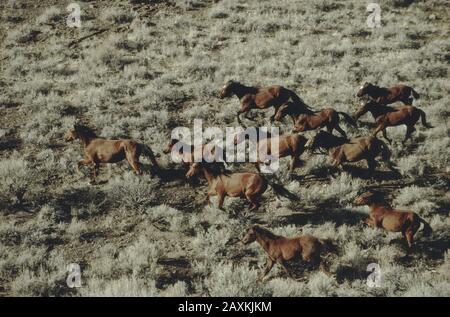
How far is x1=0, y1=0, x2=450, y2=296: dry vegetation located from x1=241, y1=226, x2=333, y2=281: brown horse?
400mm

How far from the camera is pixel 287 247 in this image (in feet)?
31.0

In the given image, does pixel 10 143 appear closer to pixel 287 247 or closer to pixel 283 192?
pixel 283 192

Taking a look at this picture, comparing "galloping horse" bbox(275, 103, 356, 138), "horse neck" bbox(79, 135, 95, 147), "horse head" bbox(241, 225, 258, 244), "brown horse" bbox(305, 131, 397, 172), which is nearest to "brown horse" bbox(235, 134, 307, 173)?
"brown horse" bbox(305, 131, 397, 172)

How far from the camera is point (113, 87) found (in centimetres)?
1820

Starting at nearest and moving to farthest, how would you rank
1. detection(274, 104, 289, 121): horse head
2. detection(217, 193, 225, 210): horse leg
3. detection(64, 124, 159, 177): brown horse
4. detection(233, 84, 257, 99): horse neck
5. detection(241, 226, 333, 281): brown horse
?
detection(241, 226, 333, 281): brown horse < detection(217, 193, 225, 210): horse leg < detection(64, 124, 159, 177): brown horse < detection(274, 104, 289, 121): horse head < detection(233, 84, 257, 99): horse neck

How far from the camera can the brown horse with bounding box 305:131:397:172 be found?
1247 centimetres

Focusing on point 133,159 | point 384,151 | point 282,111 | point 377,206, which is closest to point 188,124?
point 282,111

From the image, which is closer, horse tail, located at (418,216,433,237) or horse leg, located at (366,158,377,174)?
horse tail, located at (418,216,433,237)

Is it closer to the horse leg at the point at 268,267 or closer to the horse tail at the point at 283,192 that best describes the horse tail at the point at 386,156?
the horse tail at the point at 283,192

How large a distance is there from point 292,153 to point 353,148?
58.5 inches

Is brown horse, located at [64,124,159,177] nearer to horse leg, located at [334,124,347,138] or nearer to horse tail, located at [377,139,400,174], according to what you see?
horse leg, located at [334,124,347,138]

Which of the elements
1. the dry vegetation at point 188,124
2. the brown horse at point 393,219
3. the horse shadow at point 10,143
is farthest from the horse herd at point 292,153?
the horse shadow at point 10,143

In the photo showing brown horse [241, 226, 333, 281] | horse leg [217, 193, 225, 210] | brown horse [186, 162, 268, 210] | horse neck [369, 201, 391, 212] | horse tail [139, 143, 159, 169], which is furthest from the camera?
horse tail [139, 143, 159, 169]
